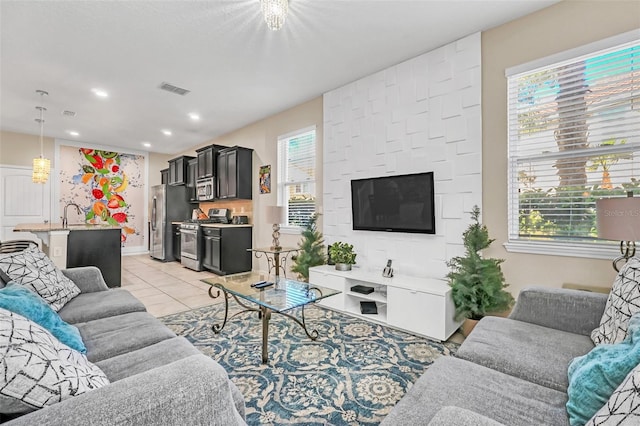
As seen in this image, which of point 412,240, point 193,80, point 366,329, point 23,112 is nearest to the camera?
point 366,329

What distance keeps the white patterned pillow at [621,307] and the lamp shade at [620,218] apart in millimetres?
151

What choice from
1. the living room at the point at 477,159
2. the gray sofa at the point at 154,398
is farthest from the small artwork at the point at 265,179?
the gray sofa at the point at 154,398

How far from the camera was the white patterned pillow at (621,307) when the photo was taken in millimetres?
1332

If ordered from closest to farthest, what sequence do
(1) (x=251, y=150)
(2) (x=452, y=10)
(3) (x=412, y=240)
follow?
(2) (x=452, y=10) → (3) (x=412, y=240) → (1) (x=251, y=150)

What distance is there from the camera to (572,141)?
7.80 ft

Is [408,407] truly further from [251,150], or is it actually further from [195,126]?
[195,126]

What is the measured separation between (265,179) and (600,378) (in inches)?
187

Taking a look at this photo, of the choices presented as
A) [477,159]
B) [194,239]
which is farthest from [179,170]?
[477,159]

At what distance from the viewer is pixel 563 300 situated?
1.77 meters

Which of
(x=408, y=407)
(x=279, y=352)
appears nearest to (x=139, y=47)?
(x=279, y=352)

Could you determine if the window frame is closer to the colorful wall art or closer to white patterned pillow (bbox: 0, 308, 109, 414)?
white patterned pillow (bbox: 0, 308, 109, 414)

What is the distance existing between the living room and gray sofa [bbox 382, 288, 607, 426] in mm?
554

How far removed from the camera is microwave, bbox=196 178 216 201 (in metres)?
5.94

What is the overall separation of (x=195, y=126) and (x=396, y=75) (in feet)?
13.0
